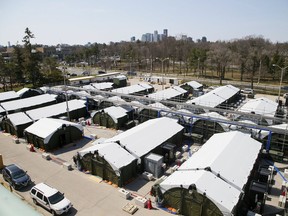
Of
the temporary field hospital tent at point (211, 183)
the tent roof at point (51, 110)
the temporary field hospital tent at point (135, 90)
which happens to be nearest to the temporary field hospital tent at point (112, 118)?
the tent roof at point (51, 110)

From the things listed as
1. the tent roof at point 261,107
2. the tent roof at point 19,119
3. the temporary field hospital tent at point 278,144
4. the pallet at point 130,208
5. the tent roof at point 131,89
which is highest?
the tent roof at point 131,89

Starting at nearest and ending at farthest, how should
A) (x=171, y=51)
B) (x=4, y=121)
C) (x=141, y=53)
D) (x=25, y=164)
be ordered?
(x=25, y=164), (x=4, y=121), (x=171, y=51), (x=141, y=53)

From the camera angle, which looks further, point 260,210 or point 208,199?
point 260,210

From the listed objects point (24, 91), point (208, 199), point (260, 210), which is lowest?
point (260, 210)

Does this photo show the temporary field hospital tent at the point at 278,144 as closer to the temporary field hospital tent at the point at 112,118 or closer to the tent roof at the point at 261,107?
the tent roof at the point at 261,107

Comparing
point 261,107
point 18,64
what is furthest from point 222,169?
point 18,64

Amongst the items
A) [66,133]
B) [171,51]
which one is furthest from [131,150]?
[171,51]

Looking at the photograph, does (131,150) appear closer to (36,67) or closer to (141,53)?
(36,67)
